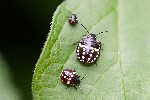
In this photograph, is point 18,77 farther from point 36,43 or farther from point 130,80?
point 130,80

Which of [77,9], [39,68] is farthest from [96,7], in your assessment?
[39,68]

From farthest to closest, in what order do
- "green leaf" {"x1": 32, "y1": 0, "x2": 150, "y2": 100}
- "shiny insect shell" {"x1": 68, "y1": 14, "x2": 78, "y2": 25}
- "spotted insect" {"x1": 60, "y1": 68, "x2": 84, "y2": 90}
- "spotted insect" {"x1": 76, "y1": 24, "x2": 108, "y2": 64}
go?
"spotted insect" {"x1": 76, "y1": 24, "x2": 108, "y2": 64} → "spotted insect" {"x1": 60, "y1": 68, "x2": 84, "y2": 90} → "shiny insect shell" {"x1": 68, "y1": 14, "x2": 78, "y2": 25} → "green leaf" {"x1": 32, "y1": 0, "x2": 150, "y2": 100}

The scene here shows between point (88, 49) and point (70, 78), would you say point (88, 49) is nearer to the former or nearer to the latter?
point (88, 49)

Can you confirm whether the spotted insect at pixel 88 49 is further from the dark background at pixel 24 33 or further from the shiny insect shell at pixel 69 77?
the dark background at pixel 24 33

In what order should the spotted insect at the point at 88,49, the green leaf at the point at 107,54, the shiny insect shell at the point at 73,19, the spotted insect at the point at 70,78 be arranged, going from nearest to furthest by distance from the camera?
1. the green leaf at the point at 107,54
2. the shiny insect shell at the point at 73,19
3. the spotted insect at the point at 70,78
4. the spotted insect at the point at 88,49

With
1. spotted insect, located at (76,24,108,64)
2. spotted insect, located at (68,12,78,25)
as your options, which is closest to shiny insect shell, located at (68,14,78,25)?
spotted insect, located at (68,12,78,25)

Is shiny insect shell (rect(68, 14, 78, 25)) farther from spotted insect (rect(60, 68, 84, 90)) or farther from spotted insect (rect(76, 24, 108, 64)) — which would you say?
spotted insect (rect(60, 68, 84, 90))

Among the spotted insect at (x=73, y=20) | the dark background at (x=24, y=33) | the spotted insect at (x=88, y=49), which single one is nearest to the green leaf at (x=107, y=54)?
the spotted insect at (x=73, y=20)

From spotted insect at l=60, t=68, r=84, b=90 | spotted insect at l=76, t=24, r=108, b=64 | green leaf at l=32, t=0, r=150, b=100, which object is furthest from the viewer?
spotted insect at l=76, t=24, r=108, b=64
